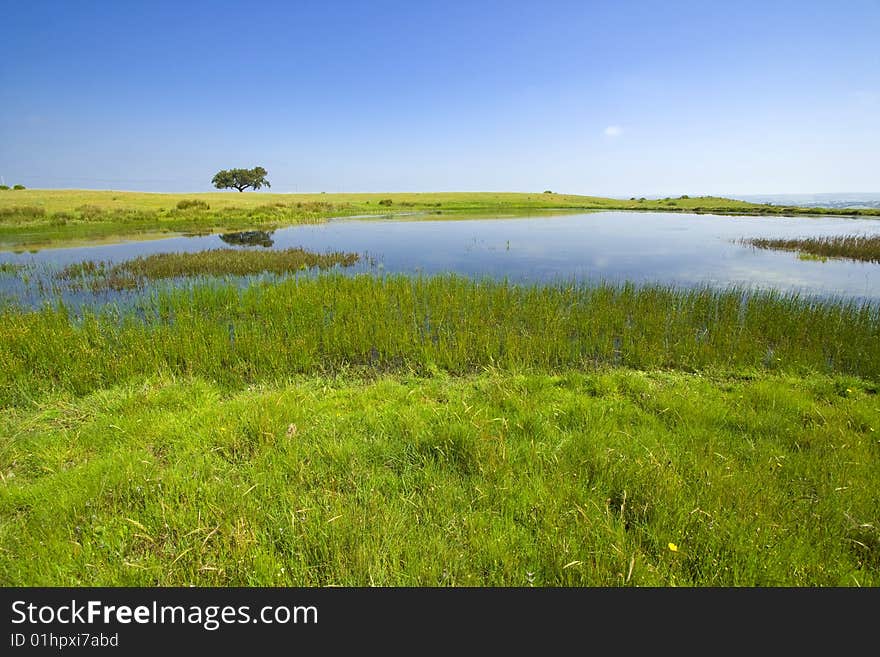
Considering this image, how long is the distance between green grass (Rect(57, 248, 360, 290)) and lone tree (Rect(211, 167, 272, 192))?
89303mm

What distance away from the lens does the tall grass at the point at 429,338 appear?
7000 millimetres

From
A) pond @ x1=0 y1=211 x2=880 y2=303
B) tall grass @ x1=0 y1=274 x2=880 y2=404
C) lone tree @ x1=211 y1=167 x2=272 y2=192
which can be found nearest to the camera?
tall grass @ x1=0 y1=274 x2=880 y2=404

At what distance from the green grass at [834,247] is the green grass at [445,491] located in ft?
83.2

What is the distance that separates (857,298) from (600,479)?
16.7 metres

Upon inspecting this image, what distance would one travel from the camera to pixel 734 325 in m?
9.18

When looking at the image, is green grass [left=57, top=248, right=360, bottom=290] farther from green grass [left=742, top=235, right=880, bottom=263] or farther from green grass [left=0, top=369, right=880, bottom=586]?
green grass [left=742, top=235, right=880, bottom=263]

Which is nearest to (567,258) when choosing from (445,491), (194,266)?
(194,266)

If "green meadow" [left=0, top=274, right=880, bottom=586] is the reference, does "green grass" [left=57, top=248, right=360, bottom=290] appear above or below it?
above

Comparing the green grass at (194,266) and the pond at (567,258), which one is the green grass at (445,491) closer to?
the pond at (567,258)

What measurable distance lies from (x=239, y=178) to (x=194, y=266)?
94.4 meters

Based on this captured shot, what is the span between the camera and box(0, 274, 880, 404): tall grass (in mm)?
7000

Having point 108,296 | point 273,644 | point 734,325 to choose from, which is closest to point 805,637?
point 273,644

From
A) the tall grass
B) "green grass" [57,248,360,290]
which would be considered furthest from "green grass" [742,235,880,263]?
"green grass" [57,248,360,290]

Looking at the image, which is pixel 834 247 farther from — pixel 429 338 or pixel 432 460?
pixel 432 460
